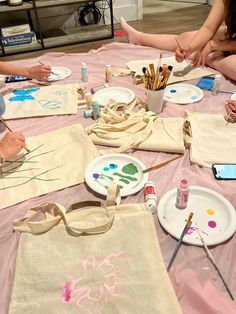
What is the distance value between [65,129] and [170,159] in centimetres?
38

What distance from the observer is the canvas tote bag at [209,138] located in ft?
3.01

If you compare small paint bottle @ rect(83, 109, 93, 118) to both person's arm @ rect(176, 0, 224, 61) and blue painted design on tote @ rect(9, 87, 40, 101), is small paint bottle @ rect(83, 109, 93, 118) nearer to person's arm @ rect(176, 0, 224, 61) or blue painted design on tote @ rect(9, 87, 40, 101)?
blue painted design on tote @ rect(9, 87, 40, 101)

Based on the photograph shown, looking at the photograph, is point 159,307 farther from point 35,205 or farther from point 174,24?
point 174,24

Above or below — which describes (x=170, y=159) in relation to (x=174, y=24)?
above

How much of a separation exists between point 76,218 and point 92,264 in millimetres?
126

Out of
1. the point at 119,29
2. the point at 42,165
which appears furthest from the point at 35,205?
the point at 119,29

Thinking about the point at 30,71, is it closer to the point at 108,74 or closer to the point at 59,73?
the point at 59,73

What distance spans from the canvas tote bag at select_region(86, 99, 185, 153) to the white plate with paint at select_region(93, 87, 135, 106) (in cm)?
13

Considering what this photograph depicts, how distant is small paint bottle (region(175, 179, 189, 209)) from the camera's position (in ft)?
2.42

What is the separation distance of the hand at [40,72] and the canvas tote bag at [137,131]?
0.40 meters

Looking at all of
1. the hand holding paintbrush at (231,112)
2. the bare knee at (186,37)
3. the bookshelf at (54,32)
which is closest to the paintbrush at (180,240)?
the hand holding paintbrush at (231,112)

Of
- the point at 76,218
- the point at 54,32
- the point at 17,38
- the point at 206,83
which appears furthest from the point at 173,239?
the point at 54,32

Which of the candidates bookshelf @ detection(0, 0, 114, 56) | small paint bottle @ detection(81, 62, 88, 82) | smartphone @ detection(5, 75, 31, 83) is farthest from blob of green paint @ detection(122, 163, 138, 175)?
bookshelf @ detection(0, 0, 114, 56)

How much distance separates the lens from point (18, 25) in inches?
107
